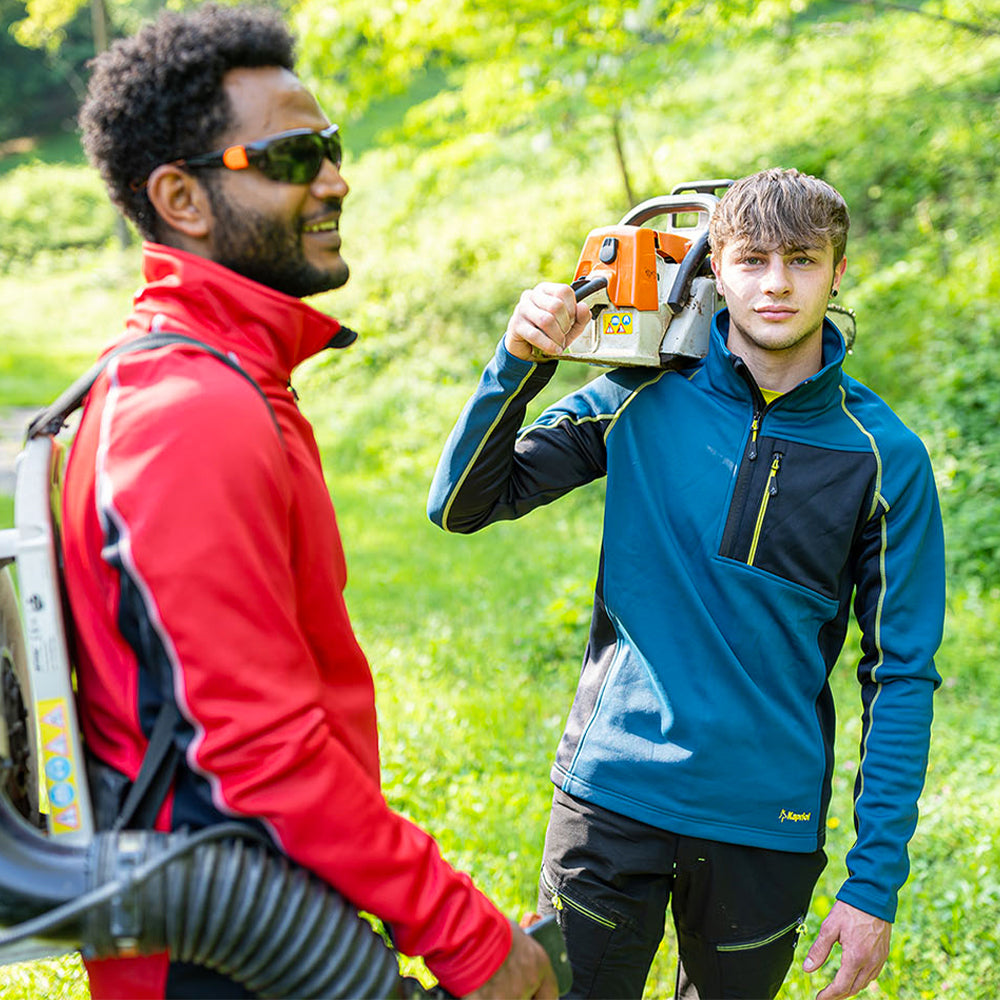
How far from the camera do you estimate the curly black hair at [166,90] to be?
61.7 inches

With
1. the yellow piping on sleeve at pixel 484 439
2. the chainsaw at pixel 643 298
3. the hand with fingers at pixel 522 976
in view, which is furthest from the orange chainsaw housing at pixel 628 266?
the hand with fingers at pixel 522 976

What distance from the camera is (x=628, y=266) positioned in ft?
7.36

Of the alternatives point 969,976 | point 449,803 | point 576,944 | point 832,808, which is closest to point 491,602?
point 449,803

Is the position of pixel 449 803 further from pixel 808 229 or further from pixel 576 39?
pixel 576 39

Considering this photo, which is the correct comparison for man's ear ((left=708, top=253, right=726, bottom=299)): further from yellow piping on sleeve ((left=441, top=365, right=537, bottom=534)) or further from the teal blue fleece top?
yellow piping on sleeve ((left=441, top=365, right=537, bottom=534))

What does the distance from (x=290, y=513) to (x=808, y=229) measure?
137 cm

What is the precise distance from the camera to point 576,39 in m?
7.79

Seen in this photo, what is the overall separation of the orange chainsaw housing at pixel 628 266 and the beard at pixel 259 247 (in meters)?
0.78

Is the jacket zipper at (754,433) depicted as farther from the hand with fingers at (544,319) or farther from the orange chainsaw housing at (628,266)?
the hand with fingers at (544,319)

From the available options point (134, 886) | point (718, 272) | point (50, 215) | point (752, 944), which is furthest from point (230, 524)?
point (50, 215)

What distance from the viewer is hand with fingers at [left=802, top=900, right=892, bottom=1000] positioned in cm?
212

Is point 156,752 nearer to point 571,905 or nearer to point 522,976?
point 522,976

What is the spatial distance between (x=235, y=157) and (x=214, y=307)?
227mm

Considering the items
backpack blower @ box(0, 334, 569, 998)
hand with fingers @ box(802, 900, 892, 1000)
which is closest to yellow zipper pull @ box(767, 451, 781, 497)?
hand with fingers @ box(802, 900, 892, 1000)
